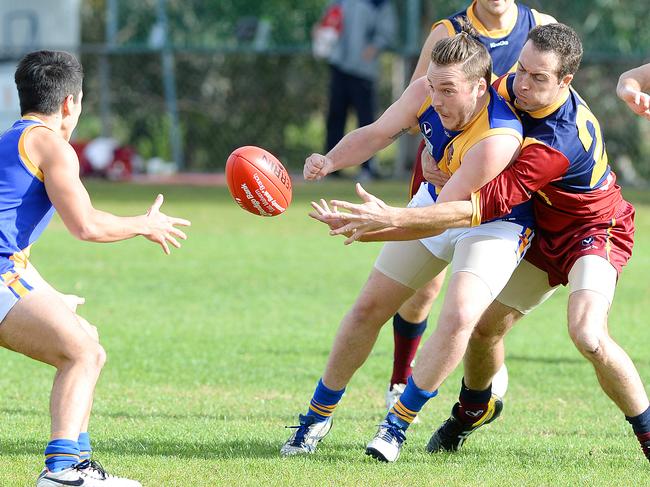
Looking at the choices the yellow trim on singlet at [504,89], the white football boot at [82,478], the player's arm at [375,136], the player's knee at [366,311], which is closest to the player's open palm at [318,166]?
the player's arm at [375,136]

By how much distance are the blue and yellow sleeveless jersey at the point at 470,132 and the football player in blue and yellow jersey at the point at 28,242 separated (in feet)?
4.69

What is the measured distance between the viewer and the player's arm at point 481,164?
5320 millimetres

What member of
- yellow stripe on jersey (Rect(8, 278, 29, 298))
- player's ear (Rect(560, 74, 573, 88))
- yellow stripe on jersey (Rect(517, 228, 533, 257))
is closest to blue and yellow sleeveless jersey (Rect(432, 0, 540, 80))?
player's ear (Rect(560, 74, 573, 88))

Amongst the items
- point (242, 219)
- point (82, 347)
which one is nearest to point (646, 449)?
point (82, 347)

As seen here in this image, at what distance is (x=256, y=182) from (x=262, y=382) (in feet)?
6.91

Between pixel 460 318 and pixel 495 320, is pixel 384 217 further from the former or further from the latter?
pixel 495 320

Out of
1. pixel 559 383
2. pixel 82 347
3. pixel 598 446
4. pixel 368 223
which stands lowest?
pixel 559 383

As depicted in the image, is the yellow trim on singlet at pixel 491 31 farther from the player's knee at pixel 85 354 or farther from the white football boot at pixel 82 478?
the white football boot at pixel 82 478

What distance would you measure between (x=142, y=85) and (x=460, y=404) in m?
16.4

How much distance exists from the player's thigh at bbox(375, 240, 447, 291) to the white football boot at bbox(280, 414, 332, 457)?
78 cm

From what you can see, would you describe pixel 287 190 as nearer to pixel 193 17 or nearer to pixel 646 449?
pixel 646 449

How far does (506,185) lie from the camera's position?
5.35 meters

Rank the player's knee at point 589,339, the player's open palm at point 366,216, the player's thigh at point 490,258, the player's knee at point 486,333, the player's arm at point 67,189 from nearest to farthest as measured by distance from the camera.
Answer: the player's arm at point 67,189 → the player's open palm at point 366,216 → the player's knee at point 589,339 → the player's thigh at point 490,258 → the player's knee at point 486,333

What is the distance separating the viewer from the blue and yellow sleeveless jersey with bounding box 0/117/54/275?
487 centimetres
